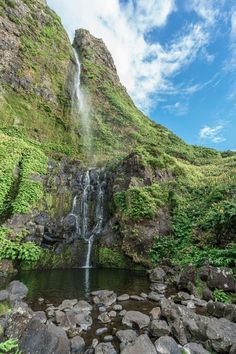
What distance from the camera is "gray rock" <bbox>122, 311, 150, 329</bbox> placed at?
29.9ft

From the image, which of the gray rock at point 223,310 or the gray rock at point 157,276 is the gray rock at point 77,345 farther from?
the gray rock at point 157,276

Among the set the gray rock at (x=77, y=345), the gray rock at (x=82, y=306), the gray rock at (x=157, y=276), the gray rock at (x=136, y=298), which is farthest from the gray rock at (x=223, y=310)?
the gray rock at (x=157, y=276)

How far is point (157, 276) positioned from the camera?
15.0m

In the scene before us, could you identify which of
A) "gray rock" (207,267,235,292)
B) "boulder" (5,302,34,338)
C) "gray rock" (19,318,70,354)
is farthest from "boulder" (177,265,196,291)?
"boulder" (5,302,34,338)

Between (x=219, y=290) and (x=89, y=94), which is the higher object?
(x=89, y=94)

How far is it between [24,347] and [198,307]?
6860mm

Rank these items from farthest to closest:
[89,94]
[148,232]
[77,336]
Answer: [89,94] → [148,232] → [77,336]

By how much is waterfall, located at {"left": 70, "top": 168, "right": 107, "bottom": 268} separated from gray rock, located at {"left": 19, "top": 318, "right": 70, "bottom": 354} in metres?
13.4

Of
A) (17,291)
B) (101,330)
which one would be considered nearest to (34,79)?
(17,291)

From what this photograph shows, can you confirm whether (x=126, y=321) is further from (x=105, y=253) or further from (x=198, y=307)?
(x=105, y=253)

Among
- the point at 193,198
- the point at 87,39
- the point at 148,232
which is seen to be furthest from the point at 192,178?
the point at 87,39

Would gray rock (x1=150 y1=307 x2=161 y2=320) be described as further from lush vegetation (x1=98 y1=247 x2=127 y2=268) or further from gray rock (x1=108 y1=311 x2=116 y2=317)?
lush vegetation (x1=98 y1=247 x2=127 y2=268)

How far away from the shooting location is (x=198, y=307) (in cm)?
1081

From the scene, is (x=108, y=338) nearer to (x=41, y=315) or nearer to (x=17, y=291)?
(x=41, y=315)
